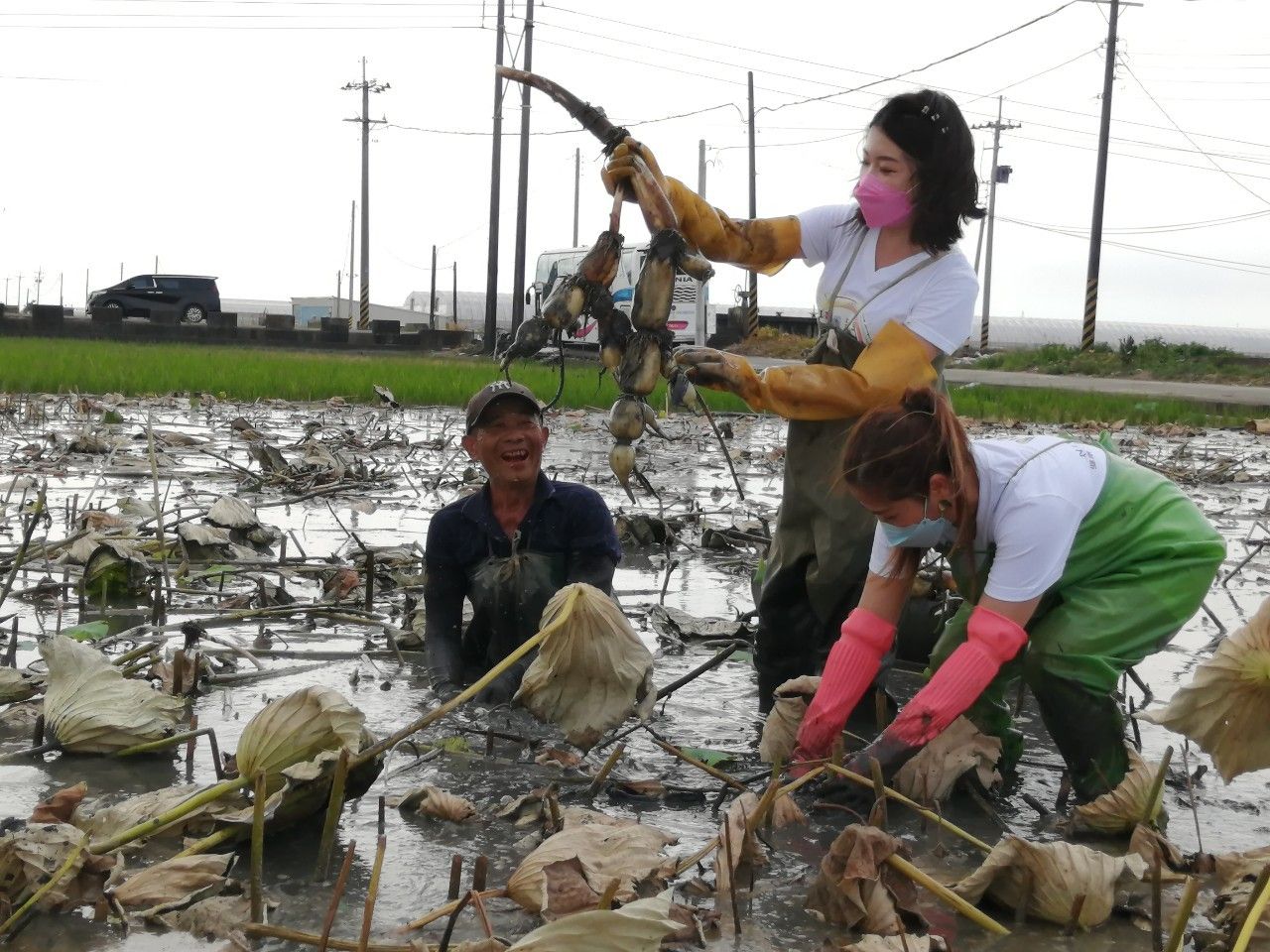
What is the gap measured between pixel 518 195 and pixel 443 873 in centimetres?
2662

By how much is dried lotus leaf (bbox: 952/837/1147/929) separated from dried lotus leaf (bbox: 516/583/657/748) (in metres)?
Result: 0.57

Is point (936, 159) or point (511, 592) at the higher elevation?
point (936, 159)

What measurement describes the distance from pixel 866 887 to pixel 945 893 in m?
0.12

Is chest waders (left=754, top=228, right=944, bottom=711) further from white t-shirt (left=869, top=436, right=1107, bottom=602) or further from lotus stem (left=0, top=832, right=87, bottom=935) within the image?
lotus stem (left=0, top=832, right=87, bottom=935)

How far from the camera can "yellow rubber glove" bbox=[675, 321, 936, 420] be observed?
8.72ft

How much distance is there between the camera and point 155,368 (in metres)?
13.0

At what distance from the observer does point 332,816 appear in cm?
185

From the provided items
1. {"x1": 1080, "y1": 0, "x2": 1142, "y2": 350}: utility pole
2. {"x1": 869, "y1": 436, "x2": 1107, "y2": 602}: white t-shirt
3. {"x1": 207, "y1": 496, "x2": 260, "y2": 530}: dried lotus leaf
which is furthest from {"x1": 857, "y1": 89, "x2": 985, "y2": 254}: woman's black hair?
{"x1": 1080, "y1": 0, "x2": 1142, "y2": 350}: utility pole

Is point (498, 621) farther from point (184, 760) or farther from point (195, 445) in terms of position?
point (195, 445)

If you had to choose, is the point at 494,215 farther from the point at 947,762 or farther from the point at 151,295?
the point at 947,762

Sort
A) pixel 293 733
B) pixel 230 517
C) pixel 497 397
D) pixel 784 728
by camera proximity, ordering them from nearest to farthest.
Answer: pixel 293 733, pixel 784 728, pixel 497 397, pixel 230 517

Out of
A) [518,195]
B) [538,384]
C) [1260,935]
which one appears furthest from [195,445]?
[518,195]

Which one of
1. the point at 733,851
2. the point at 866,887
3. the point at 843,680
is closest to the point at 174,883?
the point at 733,851

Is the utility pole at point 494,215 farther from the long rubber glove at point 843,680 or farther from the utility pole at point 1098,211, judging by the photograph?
the long rubber glove at point 843,680
